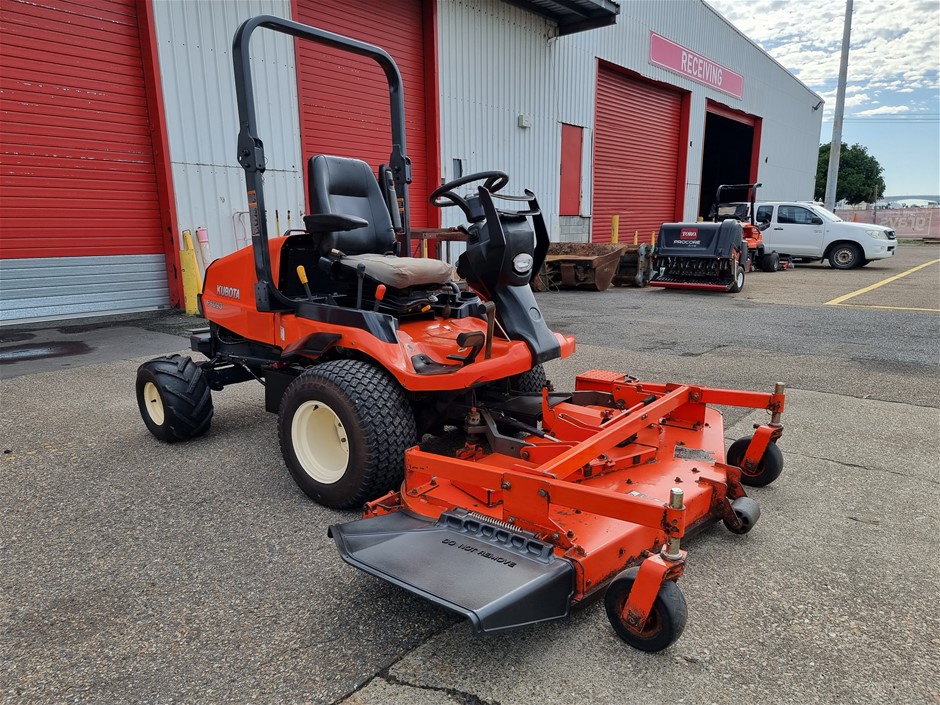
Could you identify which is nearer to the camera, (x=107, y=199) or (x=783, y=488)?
(x=783, y=488)

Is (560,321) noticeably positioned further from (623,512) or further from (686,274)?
(623,512)

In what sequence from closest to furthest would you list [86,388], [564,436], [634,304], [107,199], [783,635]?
1. [783,635]
2. [564,436]
3. [86,388]
4. [107,199]
5. [634,304]

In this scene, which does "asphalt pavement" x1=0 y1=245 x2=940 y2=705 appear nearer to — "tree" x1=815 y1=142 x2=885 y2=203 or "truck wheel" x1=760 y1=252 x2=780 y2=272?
"truck wheel" x1=760 y1=252 x2=780 y2=272

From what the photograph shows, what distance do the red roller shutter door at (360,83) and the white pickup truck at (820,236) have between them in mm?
10847

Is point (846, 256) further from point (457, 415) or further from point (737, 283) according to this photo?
point (457, 415)

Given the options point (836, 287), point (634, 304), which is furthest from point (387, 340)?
point (836, 287)

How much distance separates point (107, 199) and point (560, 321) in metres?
6.18

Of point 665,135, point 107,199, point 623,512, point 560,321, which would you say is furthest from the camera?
point 665,135

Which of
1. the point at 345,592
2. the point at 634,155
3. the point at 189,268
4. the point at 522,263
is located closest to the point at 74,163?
the point at 189,268

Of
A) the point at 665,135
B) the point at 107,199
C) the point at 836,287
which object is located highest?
the point at 665,135

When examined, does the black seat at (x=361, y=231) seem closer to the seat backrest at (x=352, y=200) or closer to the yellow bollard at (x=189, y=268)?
the seat backrest at (x=352, y=200)

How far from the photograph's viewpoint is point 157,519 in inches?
117

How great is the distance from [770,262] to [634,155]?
497cm

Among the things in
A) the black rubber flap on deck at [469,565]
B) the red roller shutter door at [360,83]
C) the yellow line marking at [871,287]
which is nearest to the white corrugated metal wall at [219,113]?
the red roller shutter door at [360,83]
